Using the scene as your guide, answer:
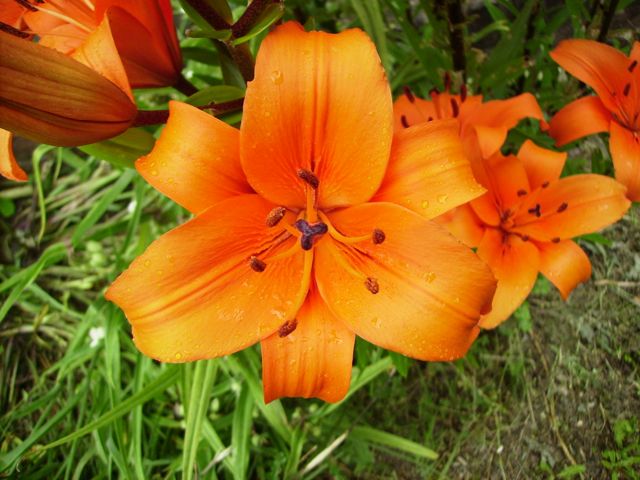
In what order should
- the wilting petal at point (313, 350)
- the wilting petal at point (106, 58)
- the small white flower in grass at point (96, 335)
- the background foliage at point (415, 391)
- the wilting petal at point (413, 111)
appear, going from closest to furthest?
the wilting petal at point (106, 58) < the wilting petal at point (313, 350) < the wilting petal at point (413, 111) < the background foliage at point (415, 391) < the small white flower in grass at point (96, 335)

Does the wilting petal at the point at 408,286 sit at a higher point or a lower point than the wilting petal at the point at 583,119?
higher

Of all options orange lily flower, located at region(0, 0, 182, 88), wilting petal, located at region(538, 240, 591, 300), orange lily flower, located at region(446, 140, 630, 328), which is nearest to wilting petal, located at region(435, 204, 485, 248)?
orange lily flower, located at region(446, 140, 630, 328)

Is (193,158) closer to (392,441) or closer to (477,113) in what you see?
(477,113)

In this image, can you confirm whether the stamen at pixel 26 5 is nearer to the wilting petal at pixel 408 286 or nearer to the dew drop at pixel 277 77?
the dew drop at pixel 277 77

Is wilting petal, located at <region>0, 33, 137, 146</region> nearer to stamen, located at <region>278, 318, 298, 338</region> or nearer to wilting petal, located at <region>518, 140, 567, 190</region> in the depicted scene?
stamen, located at <region>278, 318, 298, 338</region>

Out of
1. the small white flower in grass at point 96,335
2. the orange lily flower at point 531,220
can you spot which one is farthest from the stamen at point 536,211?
the small white flower in grass at point 96,335

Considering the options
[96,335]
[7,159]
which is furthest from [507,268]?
[96,335]
